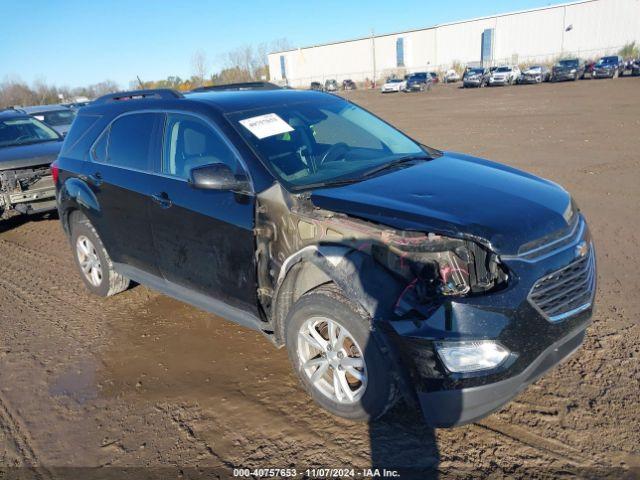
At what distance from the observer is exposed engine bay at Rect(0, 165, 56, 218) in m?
7.71

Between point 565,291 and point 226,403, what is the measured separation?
7.24 ft

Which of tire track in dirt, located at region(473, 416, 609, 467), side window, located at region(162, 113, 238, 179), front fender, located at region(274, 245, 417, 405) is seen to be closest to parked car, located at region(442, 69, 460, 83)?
side window, located at region(162, 113, 238, 179)

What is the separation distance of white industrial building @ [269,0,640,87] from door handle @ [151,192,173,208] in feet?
233

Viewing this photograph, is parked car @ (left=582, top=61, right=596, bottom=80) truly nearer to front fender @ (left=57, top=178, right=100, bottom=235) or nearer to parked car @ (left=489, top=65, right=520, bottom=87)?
parked car @ (left=489, top=65, right=520, bottom=87)

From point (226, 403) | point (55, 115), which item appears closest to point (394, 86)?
point (55, 115)

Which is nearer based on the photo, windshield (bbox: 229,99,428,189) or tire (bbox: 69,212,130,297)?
windshield (bbox: 229,99,428,189)

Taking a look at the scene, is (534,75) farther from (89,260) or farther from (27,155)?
(89,260)

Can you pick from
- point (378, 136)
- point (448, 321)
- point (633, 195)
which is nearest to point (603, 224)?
point (633, 195)

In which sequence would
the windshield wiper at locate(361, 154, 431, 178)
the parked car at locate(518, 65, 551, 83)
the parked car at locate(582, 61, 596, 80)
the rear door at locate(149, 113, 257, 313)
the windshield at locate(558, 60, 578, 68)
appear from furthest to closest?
the parked car at locate(518, 65, 551, 83) < the parked car at locate(582, 61, 596, 80) < the windshield at locate(558, 60, 578, 68) < the windshield wiper at locate(361, 154, 431, 178) < the rear door at locate(149, 113, 257, 313)

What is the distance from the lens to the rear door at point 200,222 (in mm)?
3488

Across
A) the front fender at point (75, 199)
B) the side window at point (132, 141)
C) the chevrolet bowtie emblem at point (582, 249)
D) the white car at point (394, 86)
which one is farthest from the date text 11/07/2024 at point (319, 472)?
the white car at point (394, 86)

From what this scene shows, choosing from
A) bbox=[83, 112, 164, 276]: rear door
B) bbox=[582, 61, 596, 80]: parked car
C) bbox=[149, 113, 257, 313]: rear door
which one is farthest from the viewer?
bbox=[582, 61, 596, 80]: parked car

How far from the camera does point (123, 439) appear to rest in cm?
319

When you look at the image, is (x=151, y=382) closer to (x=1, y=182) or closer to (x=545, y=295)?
(x=545, y=295)
